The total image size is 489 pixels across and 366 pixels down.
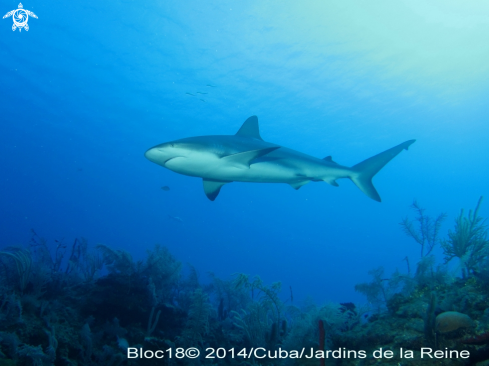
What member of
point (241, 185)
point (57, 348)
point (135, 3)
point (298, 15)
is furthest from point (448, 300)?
point (241, 185)

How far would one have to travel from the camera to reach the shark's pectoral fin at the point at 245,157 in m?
5.41

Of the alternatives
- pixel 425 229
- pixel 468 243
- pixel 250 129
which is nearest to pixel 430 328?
pixel 468 243

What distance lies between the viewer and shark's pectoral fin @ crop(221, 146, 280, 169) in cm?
541

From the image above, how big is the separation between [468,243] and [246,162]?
6481mm

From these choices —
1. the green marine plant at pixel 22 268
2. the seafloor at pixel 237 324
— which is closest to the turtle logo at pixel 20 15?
the seafloor at pixel 237 324

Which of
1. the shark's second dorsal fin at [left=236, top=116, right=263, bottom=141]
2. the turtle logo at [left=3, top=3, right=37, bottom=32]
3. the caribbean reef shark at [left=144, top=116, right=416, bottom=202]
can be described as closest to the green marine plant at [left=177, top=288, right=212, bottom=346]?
the caribbean reef shark at [left=144, top=116, right=416, bottom=202]

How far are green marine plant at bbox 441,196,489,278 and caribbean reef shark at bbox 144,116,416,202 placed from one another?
2433 mm

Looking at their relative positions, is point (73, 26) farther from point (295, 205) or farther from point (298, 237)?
point (298, 237)

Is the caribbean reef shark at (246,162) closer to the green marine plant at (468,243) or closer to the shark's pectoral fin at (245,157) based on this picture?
the shark's pectoral fin at (245,157)

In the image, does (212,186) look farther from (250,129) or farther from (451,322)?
(451,322)

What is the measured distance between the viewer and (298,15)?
2038 cm

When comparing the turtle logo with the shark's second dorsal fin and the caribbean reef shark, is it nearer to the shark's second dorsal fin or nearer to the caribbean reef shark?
the shark's second dorsal fin

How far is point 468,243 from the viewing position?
6.81 m

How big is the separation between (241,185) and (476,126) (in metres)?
58.2
